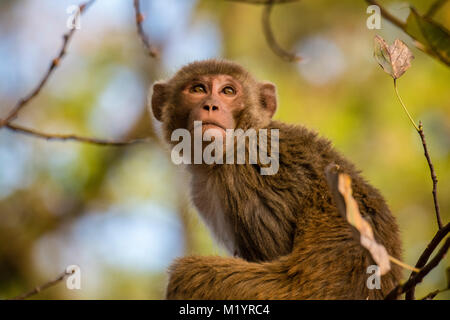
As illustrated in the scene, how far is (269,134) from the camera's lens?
736cm

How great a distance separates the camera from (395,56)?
4.68m

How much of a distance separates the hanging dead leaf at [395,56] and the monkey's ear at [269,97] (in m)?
3.96

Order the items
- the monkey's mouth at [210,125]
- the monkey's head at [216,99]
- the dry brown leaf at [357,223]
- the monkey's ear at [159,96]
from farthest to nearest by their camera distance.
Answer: the monkey's ear at [159,96]
the monkey's head at [216,99]
the monkey's mouth at [210,125]
the dry brown leaf at [357,223]

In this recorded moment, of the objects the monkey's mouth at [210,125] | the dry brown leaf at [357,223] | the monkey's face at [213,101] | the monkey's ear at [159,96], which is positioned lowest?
the dry brown leaf at [357,223]

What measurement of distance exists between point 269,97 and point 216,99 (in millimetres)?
1202

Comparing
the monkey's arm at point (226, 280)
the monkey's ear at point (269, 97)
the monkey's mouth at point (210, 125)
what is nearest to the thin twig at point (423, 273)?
the monkey's arm at point (226, 280)

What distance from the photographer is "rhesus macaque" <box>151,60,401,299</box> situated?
6.02 m

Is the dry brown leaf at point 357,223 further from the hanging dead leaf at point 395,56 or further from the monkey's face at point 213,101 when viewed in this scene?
the monkey's face at point 213,101

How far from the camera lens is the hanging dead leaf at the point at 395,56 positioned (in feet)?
15.3

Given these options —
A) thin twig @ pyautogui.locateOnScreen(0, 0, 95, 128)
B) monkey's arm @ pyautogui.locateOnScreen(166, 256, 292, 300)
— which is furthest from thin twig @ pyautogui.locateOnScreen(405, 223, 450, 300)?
thin twig @ pyautogui.locateOnScreen(0, 0, 95, 128)

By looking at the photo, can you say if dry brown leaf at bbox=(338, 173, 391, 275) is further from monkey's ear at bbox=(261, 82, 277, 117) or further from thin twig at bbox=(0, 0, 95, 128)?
monkey's ear at bbox=(261, 82, 277, 117)

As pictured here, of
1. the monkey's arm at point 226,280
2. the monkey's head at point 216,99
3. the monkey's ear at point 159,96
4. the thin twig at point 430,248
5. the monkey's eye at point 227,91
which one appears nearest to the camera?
the thin twig at point 430,248

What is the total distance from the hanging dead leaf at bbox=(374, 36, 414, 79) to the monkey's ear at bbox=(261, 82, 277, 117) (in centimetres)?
396
